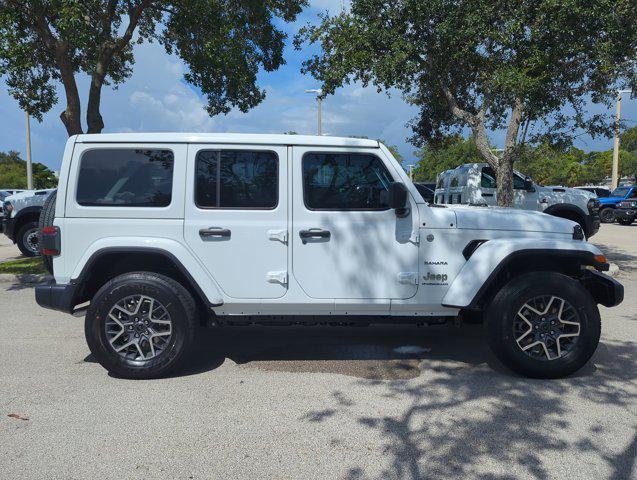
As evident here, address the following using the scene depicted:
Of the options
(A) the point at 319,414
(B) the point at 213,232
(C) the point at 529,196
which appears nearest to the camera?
(A) the point at 319,414

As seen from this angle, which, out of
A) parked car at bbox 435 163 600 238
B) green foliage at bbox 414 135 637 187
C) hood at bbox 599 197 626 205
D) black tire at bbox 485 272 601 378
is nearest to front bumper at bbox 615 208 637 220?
hood at bbox 599 197 626 205

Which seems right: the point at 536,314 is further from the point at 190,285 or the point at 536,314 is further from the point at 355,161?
the point at 190,285

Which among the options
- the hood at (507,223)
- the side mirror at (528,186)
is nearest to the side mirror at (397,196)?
the hood at (507,223)

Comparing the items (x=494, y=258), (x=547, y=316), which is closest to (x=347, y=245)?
(x=494, y=258)

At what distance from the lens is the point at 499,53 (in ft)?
32.5

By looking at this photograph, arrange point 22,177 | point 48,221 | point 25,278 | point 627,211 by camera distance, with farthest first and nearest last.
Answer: point 22,177 < point 627,211 < point 25,278 < point 48,221

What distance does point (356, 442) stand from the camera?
3254mm

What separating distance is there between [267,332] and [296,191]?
218 centimetres

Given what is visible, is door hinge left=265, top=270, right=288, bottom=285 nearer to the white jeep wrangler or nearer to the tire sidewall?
the white jeep wrangler

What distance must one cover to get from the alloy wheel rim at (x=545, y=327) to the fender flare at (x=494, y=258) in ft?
1.24

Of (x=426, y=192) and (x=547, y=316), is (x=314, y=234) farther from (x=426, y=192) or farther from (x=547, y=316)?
(x=426, y=192)

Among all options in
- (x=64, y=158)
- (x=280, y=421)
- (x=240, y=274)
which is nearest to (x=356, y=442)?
(x=280, y=421)

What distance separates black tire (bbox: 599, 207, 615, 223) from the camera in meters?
23.1

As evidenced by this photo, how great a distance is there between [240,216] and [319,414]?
1.69 meters
